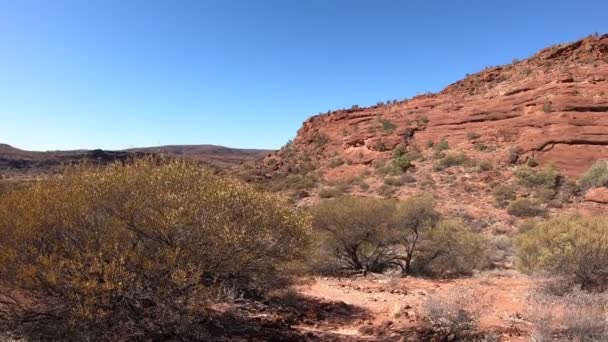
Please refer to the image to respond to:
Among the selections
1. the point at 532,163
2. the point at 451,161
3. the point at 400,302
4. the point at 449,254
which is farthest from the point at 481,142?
the point at 400,302

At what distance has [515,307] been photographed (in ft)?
25.8

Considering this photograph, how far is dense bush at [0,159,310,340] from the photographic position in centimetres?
498

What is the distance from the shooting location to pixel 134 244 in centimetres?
576

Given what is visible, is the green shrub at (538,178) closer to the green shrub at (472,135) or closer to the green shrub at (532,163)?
the green shrub at (532,163)

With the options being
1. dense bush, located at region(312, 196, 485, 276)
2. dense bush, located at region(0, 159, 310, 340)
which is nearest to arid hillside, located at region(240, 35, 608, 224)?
dense bush, located at region(312, 196, 485, 276)

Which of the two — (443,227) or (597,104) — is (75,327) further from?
(597,104)

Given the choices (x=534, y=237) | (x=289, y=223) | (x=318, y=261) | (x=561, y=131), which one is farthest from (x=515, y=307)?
(x=561, y=131)

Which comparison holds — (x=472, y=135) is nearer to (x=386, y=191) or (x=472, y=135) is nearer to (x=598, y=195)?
(x=386, y=191)

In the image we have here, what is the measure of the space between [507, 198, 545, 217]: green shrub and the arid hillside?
553mm

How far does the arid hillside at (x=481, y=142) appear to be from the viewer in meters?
23.6

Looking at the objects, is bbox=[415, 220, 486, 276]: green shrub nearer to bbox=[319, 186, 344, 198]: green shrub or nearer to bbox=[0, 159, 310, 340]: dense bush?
bbox=[0, 159, 310, 340]: dense bush

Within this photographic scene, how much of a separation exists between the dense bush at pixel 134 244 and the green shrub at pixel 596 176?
63.9 feet

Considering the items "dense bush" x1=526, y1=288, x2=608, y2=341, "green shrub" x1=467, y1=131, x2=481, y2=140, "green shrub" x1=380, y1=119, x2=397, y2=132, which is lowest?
"dense bush" x1=526, y1=288, x2=608, y2=341

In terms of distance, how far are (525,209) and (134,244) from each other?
18.2 meters
